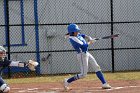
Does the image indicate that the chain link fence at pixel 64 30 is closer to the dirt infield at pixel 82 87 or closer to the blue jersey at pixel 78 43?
the dirt infield at pixel 82 87

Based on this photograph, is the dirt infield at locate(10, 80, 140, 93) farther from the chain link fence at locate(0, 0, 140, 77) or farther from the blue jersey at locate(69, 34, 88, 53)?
the chain link fence at locate(0, 0, 140, 77)

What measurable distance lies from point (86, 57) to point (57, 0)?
18.0ft

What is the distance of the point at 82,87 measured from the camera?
11625 mm

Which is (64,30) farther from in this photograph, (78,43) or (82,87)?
(78,43)

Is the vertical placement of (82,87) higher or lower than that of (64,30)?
lower

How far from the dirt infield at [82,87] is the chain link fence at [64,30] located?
10.4 ft

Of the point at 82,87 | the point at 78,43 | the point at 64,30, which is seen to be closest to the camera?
the point at 78,43

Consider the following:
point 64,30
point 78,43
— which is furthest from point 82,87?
point 64,30

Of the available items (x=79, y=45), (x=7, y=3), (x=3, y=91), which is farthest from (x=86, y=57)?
(x=7, y=3)

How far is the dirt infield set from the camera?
1089 cm

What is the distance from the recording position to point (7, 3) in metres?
14.7

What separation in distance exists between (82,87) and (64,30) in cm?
470

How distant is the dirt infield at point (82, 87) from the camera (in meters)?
10.9

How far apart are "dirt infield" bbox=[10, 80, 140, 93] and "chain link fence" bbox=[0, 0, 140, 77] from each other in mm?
3175
